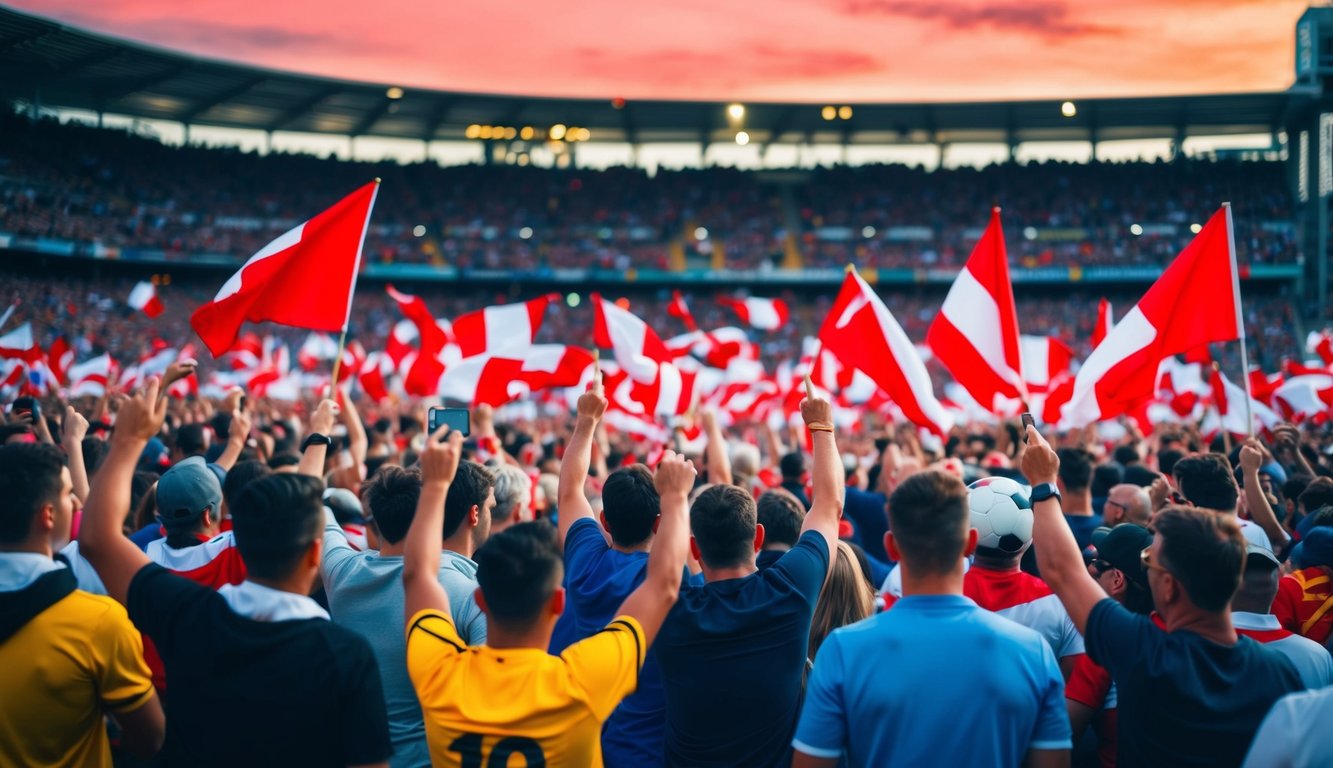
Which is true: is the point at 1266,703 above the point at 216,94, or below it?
below

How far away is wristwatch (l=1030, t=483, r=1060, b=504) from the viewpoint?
3057 mm

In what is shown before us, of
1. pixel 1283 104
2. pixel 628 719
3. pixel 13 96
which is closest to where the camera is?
pixel 628 719

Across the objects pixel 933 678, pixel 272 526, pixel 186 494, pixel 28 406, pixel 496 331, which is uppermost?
pixel 496 331

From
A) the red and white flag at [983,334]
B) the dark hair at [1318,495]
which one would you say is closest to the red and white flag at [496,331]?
the red and white flag at [983,334]

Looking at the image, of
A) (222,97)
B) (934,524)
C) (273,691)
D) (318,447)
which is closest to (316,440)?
(318,447)

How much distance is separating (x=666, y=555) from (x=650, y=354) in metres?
6.99

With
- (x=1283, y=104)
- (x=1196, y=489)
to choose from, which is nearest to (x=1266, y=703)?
(x=1196, y=489)

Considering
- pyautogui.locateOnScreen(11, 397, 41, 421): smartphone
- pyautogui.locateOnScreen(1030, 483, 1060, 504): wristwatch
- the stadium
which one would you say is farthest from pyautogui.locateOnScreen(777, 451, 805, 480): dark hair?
pyautogui.locateOnScreen(11, 397, 41, 421): smartphone

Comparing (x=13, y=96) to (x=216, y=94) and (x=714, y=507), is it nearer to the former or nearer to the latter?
(x=216, y=94)

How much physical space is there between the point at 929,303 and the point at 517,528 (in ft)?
130

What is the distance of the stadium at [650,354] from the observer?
9.31 feet

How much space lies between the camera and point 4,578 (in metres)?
2.78

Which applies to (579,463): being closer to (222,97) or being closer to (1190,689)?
(1190,689)

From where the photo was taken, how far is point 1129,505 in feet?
19.3
